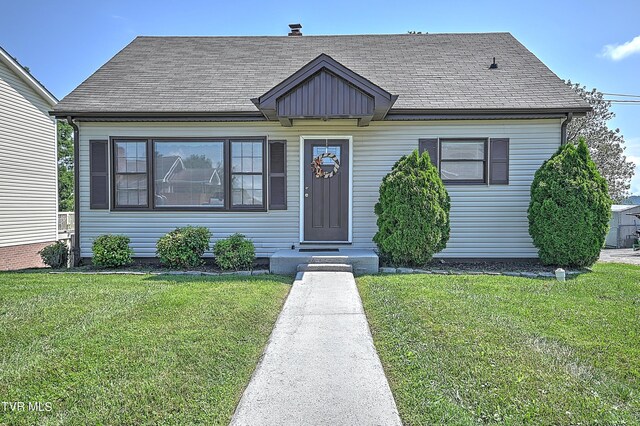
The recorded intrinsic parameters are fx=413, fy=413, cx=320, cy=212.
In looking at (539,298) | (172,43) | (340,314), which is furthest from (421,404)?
(172,43)

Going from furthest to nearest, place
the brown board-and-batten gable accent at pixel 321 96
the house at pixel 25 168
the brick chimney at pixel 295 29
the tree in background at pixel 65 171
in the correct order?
the tree in background at pixel 65 171
the house at pixel 25 168
the brick chimney at pixel 295 29
the brown board-and-batten gable accent at pixel 321 96

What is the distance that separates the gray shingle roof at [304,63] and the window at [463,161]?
74cm

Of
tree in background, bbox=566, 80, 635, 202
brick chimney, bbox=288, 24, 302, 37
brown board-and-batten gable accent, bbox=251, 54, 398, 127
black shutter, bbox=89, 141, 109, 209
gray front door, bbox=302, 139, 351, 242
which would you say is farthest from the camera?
tree in background, bbox=566, 80, 635, 202

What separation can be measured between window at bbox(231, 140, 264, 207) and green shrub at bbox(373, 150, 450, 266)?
2.52m

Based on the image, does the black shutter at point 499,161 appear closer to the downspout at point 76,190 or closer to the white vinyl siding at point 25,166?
the downspout at point 76,190

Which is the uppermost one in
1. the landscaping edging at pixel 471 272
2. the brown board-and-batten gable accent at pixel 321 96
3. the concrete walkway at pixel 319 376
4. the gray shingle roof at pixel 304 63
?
the gray shingle roof at pixel 304 63

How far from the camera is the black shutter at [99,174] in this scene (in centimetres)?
805

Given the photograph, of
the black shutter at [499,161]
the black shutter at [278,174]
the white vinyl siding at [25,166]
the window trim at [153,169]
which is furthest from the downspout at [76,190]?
the black shutter at [499,161]

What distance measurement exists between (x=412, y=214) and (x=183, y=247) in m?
4.00

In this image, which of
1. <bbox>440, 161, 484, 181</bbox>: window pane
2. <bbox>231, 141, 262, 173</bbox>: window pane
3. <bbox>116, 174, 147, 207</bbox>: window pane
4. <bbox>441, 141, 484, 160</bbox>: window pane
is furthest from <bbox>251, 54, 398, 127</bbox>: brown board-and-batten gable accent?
<bbox>116, 174, 147, 207</bbox>: window pane

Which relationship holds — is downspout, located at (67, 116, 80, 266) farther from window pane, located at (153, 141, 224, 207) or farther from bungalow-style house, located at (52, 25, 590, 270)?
window pane, located at (153, 141, 224, 207)

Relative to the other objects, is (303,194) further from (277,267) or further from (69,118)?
(69,118)

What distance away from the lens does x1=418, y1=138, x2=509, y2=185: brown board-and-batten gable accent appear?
7957 millimetres

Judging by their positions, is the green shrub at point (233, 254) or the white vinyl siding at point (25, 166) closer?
the green shrub at point (233, 254)
